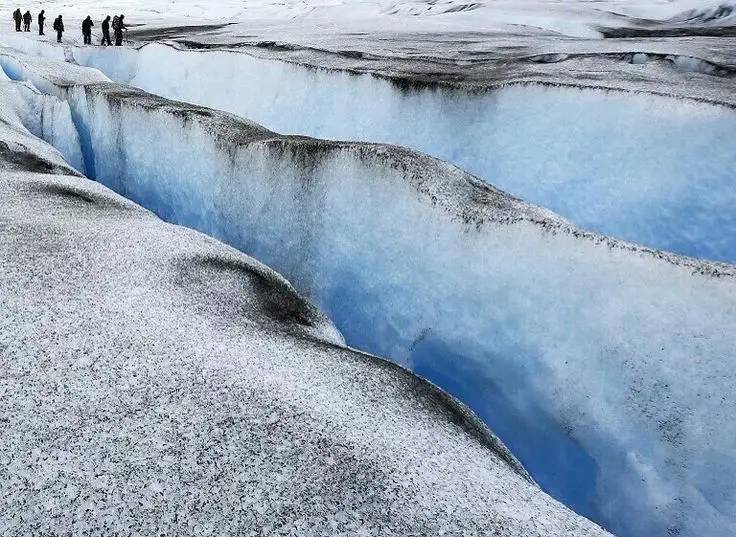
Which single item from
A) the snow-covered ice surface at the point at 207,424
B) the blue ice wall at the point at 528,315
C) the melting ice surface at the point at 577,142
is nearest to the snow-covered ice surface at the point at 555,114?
the melting ice surface at the point at 577,142

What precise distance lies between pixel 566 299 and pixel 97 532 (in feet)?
10.2

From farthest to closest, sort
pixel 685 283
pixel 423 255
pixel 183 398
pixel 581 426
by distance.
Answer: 1. pixel 423 255
2. pixel 581 426
3. pixel 685 283
4. pixel 183 398

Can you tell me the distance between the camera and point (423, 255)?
4.78 meters

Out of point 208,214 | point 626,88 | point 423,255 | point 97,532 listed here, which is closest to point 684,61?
point 626,88

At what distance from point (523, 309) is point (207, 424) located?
8.25ft

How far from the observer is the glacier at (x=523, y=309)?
3658mm

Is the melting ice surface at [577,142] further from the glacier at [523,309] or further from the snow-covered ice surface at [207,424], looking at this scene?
the snow-covered ice surface at [207,424]

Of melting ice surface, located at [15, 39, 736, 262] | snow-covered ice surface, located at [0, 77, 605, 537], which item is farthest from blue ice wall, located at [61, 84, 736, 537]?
melting ice surface, located at [15, 39, 736, 262]

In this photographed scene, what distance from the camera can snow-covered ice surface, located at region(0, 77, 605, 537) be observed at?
214cm

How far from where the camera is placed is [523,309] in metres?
4.31

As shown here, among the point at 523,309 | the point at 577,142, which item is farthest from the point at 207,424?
the point at 577,142

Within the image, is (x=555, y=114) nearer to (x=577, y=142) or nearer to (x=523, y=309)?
(x=577, y=142)

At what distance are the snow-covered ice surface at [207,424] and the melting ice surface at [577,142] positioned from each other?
379 centimetres

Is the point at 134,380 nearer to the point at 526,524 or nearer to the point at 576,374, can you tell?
the point at 526,524
